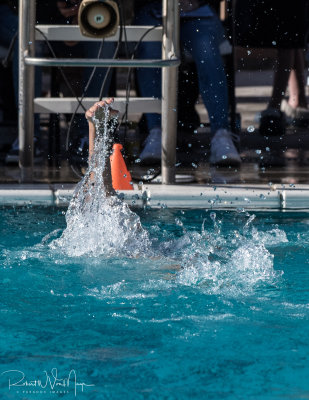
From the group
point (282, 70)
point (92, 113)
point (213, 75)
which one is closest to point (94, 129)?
point (92, 113)

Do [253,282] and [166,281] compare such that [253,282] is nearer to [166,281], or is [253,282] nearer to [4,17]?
[166,281]

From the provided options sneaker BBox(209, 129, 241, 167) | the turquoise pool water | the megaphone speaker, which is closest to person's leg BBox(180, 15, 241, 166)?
sneaker BBox(209, 129, 241, 167)

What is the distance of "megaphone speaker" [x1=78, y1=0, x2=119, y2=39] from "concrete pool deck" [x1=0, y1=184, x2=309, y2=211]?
890 millimetres

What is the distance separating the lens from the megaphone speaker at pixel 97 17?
4.64 metres

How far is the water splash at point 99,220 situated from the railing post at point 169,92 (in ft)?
3.94

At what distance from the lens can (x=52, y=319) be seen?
2936mm

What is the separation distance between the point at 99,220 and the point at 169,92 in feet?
4.66

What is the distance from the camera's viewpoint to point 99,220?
3.80 meters

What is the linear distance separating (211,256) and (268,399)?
1.39 meters

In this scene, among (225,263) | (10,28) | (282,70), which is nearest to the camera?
(225,263)

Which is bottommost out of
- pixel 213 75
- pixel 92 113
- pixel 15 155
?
pixel 15 155
